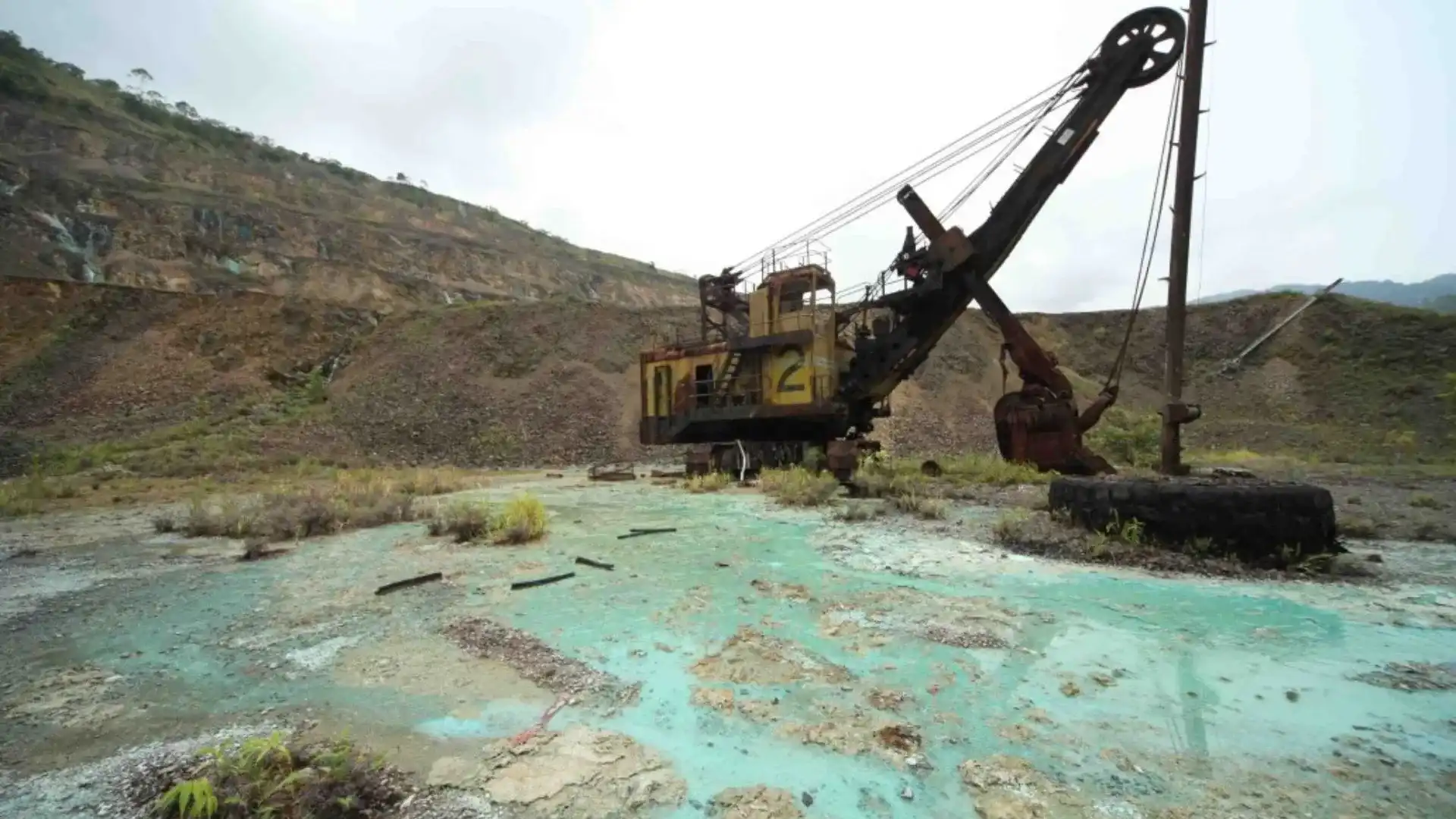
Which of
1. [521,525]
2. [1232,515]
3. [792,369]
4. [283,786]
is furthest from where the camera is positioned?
[792,369]

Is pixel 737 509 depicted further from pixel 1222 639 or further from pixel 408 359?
pixel 408 359

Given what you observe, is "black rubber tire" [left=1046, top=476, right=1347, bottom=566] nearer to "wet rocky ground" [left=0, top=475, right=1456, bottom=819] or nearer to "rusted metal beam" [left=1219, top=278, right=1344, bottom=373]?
"wet rocky ground" [left=0, top=475, right=1456, bottom=819]

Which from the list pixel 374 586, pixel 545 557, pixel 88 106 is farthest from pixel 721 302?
pixel 88 106

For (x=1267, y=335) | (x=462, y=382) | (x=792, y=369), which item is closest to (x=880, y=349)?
(x=792, y=369)

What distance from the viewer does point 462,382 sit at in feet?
83.9

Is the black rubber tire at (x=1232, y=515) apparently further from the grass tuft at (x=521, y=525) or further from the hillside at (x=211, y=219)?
the hillside at (x=211, y=219)

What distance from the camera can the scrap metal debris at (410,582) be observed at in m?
4.99

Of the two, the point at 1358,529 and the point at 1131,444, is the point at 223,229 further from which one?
the point at 1358,529

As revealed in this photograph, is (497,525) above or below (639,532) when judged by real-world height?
above

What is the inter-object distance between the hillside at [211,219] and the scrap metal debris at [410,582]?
Answer: 104ft

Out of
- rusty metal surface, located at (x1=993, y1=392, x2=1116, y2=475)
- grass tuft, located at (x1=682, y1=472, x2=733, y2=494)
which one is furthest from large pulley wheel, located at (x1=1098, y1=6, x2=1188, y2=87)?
grass tuft, located at (x1=682, y1=472, x2=733, y2=494)

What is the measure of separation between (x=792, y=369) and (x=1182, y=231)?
23.5ft

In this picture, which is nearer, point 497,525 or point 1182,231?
point 497,525

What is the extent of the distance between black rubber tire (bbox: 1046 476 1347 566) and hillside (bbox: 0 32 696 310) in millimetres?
35239
